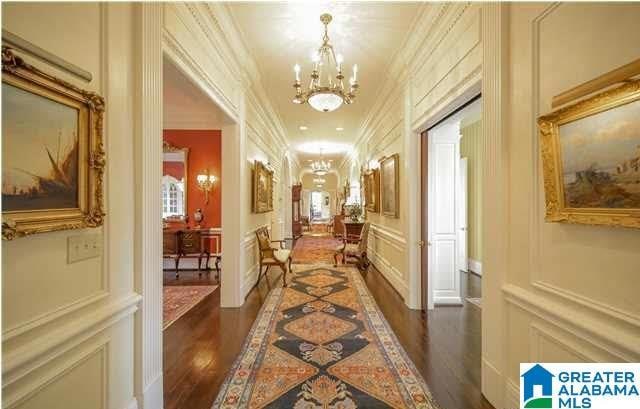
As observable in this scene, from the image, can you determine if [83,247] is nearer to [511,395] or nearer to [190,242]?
[511,395]

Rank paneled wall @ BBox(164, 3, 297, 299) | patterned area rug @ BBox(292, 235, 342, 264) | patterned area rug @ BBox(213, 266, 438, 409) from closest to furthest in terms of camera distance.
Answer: patterned area rug @ BBox(213, 266, 438, 409), paneled wall @ BBox(164, 3, 297, 299), patterned area rug @ BBox(292, 235, 342, 264)

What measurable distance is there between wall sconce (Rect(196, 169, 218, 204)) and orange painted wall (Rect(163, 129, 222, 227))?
81 mm

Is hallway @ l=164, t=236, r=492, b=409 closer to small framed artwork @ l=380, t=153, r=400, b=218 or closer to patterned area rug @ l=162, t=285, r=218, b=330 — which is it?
patterned area rug @ l=162, t=285, r=218, b=330

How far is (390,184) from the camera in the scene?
4.85 meters

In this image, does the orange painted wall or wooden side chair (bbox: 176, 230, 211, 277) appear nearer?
wooden side chair (bbox: 176, 230, 211, 277)

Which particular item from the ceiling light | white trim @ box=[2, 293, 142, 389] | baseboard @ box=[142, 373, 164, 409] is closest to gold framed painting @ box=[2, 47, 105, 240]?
white trim @ box=[2, 293, 142, 389]

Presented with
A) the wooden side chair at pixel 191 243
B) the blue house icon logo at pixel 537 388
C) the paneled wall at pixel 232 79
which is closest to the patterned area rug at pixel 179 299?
the paneled wall at pixel 232 79

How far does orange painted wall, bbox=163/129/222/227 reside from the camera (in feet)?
19.8

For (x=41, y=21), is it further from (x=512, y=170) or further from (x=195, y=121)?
(x=195, y=121)

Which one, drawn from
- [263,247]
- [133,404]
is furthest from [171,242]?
[133,404]

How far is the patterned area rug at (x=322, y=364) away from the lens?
206 cm

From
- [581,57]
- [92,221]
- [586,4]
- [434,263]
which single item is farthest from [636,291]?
[434,263]

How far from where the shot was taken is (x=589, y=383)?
1407 mm

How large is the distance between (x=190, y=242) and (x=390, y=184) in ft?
13.8
